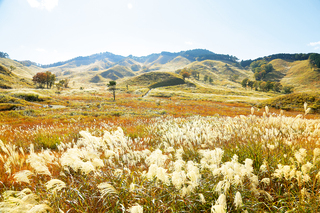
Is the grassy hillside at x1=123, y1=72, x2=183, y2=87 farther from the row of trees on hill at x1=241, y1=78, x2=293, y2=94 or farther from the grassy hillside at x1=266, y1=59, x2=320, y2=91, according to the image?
the grassy hillside at x1=266, y1=59, x2=320, y2=91

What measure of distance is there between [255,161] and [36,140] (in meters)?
9.49

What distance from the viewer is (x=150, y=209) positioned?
190cm

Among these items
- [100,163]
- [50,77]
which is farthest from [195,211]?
[50,77]

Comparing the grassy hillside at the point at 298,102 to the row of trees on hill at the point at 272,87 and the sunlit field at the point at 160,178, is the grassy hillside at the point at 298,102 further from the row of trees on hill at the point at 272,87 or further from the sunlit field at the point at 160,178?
the row of trees on hill at the point at 272,87

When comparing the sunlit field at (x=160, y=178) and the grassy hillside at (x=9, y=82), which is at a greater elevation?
the grassy hillside at (x=9, y=82)

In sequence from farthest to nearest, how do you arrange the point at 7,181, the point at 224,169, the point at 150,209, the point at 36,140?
the point at 36,140, the point at 7,181, the point at 224,169, the point at 150,209

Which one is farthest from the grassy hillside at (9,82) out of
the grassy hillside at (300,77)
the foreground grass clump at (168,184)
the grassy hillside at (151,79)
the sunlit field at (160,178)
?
the grassy hillside at (300,77)

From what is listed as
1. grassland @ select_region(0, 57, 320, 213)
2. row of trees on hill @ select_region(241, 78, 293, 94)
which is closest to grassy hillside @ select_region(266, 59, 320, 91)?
row of trees on hill @ select_region(241, 78, 293, 94)

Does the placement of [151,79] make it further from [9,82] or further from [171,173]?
[171,173]

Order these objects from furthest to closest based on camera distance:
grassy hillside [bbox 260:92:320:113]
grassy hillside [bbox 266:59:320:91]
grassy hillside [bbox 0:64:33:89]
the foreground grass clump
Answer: grassy hillside [bbox 266:59:320:91], grassy hillside [bbox 0:64:33:89], grassy hillside [bbox 260:92:320:113], the foreground grass clump

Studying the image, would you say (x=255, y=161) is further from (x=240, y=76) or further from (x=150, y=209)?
(x=240, y=76)

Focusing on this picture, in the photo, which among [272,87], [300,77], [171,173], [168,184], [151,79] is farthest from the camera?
[151,79]

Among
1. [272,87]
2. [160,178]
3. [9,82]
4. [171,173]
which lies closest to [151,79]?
[272,87]

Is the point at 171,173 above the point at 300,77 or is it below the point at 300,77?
below
